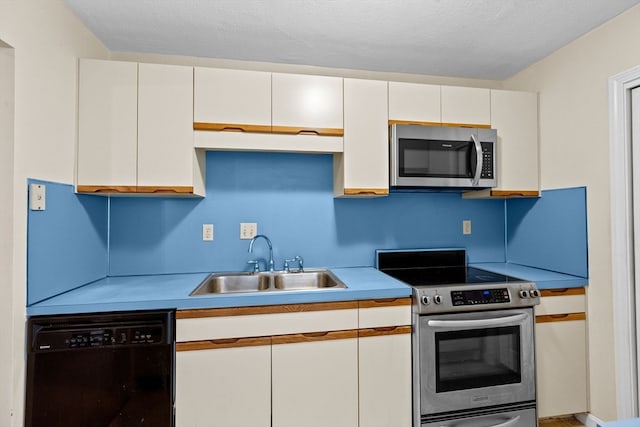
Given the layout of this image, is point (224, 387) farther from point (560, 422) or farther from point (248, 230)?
point (560, 422)

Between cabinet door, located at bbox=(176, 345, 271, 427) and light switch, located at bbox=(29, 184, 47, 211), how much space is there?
0.93 metres

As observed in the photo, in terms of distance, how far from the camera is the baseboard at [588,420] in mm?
2020

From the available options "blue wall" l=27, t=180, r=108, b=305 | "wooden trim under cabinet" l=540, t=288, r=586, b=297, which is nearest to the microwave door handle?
"wooden trim under cabinet" l=540, t=288, r=586, b=297

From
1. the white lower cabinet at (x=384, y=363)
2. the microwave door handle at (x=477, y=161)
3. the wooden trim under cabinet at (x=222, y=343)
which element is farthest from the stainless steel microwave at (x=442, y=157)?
the wooden trim under cabinet at (x=222, y=343)

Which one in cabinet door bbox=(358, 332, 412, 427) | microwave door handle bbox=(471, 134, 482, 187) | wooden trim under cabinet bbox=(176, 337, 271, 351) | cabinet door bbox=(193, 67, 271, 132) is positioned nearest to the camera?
wooden trim under cabinet bbox=(176, 337, 271, 351)

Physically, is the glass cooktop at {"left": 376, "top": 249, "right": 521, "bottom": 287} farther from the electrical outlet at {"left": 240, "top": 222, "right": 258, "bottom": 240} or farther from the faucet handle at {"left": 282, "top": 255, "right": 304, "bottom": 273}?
the electrical outlet at {"left": 240, "top": 222, "right": 258, "bottom": 240}

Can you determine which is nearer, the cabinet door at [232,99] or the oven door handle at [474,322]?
the oven door handle at [474,322]

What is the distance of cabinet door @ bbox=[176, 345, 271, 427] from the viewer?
1675 millimetres

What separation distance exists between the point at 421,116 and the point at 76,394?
244 cm

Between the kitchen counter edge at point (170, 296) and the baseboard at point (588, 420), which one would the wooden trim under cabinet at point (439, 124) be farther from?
the baseboard at point (588, 420)

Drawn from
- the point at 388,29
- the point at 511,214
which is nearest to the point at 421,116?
the point at 388,29

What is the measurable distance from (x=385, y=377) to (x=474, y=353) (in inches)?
21.3

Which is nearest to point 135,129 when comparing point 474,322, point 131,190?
point 131,190

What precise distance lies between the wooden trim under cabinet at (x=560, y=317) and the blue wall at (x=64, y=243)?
267 cm
